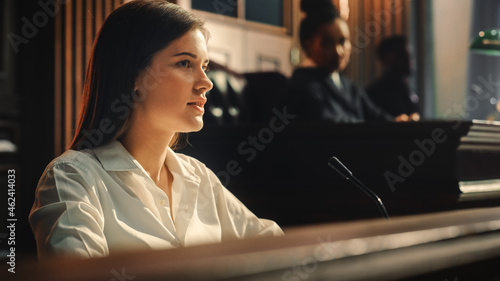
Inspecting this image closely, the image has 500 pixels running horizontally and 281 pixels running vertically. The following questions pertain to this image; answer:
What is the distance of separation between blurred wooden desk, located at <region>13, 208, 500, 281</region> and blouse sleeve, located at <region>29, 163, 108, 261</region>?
50 cm

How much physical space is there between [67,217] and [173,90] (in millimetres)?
386

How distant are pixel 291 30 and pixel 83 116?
12.6 ft

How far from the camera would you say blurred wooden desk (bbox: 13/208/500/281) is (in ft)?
1.23

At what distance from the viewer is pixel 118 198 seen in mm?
1099

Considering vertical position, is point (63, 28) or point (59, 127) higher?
point (63, 28)

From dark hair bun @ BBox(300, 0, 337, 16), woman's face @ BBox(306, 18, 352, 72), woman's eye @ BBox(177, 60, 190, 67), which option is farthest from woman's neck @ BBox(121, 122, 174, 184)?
dark hair bun @ BBox(300, 0, 337, 16)

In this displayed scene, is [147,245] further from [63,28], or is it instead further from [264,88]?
[264,88]

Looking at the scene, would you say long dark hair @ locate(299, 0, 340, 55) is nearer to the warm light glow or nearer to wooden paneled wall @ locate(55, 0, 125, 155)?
wooden paneled wall @ locate(55, 0, 125, 155)

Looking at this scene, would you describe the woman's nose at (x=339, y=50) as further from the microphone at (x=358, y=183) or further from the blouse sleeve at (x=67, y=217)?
the blouse sleeve at (x=67, y=217)

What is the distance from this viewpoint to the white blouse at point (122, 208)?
0.92 meters

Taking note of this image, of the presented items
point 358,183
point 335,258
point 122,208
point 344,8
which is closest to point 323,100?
point 358,183

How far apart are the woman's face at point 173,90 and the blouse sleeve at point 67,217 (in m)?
0.23

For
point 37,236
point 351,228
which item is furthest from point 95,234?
point 351,228

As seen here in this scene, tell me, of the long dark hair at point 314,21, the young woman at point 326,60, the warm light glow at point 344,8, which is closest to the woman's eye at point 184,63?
the young woman at point 326,60
